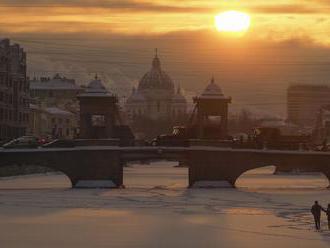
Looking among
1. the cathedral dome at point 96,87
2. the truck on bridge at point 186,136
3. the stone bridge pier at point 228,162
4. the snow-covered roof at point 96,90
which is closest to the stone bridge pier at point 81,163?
the truck on bridge at point 186,136

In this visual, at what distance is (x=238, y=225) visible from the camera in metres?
61.4

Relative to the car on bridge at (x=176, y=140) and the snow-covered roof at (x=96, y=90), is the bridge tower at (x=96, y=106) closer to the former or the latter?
the snow-covered roof at (x=96, y=90)

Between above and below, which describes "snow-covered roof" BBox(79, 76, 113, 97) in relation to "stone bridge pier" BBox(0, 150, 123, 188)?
above

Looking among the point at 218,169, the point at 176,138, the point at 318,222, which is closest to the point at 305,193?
the point at 218,169

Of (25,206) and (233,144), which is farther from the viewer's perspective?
(233,144)

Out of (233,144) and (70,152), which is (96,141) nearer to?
(70,152)

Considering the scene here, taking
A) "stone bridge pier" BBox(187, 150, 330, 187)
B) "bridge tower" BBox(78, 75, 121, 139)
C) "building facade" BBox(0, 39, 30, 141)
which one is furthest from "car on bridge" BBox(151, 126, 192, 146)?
"building facade" BBox(0, 39, 30, 141)

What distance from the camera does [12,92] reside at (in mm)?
139625

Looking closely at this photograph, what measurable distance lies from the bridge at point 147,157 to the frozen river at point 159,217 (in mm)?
2138

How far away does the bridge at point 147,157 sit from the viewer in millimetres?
96750

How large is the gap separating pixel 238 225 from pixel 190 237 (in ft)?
22.5

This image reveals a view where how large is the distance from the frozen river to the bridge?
7.02 feet

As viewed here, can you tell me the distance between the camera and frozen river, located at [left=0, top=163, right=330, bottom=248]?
53.2m

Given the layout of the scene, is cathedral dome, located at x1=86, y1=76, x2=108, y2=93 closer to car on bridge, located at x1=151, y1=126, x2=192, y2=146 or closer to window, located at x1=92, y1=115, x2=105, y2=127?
car on bridge, located at x1=151, y1=126, x2=192, y2=146
